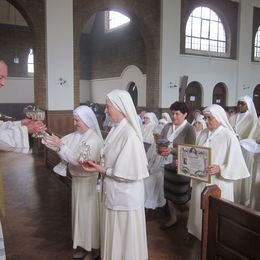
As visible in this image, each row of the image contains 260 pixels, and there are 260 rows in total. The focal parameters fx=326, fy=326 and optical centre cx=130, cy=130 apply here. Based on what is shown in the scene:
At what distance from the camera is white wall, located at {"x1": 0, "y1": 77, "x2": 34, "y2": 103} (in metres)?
17.8

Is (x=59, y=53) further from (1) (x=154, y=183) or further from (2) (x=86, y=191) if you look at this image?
(2) (x=86, y=191)

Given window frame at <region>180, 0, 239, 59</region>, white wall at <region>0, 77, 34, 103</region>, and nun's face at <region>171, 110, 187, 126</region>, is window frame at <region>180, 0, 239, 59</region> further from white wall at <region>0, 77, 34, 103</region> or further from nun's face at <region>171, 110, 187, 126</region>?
nun's face at <region>171, 110, 187, 126</region>

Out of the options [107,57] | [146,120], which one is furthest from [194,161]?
[107,57]

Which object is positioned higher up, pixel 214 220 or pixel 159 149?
pixel 159 149

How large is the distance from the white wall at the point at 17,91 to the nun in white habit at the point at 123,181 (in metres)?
16.4

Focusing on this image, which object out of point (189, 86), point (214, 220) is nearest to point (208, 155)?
point (214, 220)

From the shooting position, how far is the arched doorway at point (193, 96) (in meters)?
14.8

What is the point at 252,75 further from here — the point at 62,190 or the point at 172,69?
the point at 62,190

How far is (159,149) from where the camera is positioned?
3822 mm

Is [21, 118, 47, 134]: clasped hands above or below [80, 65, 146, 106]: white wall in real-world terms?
below

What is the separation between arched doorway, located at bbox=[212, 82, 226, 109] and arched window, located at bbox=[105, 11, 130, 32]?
5617 millimetres

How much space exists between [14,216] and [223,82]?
1266 centimetres

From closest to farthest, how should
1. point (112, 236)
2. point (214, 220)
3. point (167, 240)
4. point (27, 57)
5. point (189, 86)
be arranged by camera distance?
point (214, 220) → point (112, 236) → point (167, 240) → point (189, 86) → point (27, 57)

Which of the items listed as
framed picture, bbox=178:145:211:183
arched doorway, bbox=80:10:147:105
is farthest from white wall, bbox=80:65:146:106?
framed picture, bbox=178:145:211:183
